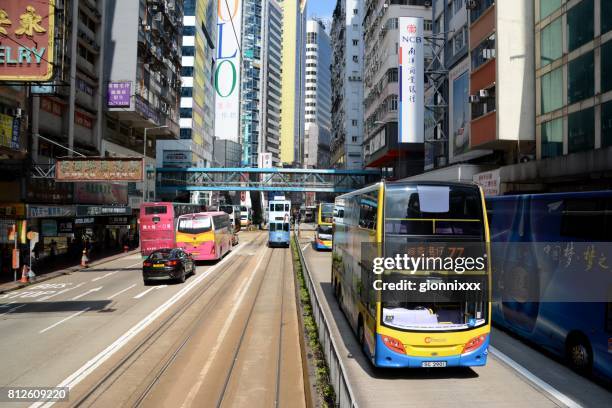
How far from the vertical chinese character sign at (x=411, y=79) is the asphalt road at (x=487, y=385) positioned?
26821 mm

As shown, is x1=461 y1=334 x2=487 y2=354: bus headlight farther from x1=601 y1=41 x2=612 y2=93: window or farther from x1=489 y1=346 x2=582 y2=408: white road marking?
x1=601 y1=41 x2=612 y2=93: window

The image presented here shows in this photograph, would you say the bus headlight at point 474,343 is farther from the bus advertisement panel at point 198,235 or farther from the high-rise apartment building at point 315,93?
the high-rise apartment building at point 315,93

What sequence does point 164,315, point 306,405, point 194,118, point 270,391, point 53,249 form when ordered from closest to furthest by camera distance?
1. point 306,405
2. point 270,391
3. point 164,315
4. point 53,249
5. point 194,118

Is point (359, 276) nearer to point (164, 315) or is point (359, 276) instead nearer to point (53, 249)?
point (164, 315)

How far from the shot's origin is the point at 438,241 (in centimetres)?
966

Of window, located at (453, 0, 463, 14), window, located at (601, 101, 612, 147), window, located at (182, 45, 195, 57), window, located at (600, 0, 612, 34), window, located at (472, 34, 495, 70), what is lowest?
window, located at (601, 101, 612, 147)

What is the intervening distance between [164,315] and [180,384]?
6732 mm

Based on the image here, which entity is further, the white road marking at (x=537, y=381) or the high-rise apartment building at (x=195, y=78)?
the high-rise apartment building at (x=195, y=78)

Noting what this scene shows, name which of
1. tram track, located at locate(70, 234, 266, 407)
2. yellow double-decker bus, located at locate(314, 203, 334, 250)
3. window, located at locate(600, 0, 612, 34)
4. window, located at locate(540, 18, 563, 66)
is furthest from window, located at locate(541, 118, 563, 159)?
yellow double-decker bus, located at locate(314, 203, 334, 250)

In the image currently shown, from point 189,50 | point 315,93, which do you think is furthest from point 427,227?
point 315,93

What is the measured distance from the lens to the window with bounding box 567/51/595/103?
19344 millimetres

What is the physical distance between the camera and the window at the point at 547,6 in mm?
21833

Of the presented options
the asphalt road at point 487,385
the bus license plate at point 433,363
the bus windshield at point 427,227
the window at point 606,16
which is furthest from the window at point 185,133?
the bus license plate at point 433,363

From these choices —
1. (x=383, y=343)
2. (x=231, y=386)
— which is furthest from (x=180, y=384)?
(x=383, y=343)
